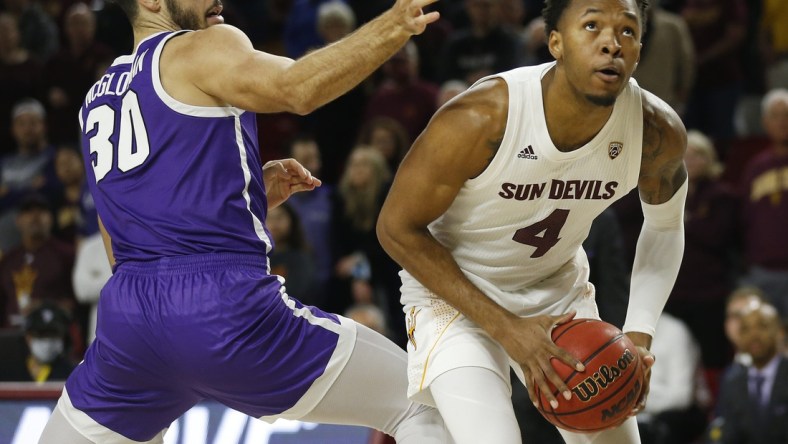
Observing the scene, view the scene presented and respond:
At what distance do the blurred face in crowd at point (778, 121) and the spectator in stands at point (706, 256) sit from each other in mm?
493

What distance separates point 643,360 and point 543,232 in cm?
54

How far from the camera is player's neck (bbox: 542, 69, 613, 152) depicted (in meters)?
3.90

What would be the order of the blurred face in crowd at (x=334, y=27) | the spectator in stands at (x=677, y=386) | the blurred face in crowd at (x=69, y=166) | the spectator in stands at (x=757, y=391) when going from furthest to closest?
the blurred face in crowd at (x=334, y=27)
the blurred face in crowd at (x=69, y=166)
the spectator in stands at (x=677, y=386)
the spectator in stands at (x=757, y=391)

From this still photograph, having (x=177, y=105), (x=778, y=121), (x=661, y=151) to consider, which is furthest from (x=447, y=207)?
(x=778, y=121)

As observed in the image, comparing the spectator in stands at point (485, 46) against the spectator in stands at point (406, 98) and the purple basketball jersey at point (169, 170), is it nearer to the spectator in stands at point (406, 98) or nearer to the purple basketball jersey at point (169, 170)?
the spectator in stands at point (406, 98)

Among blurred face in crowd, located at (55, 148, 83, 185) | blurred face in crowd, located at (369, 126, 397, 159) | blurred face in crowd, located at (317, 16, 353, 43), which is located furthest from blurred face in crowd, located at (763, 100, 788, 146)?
blurred face in crowd, located at (55, 148, 83, 185)

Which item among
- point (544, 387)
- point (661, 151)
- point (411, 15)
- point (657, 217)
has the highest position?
point (411, 15)

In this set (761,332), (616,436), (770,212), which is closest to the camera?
(616,436)

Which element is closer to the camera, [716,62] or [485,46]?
[485,46]

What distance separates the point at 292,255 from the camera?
332 inches

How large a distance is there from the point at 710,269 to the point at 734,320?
3.02ft

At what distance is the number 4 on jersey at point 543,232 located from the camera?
4035mm

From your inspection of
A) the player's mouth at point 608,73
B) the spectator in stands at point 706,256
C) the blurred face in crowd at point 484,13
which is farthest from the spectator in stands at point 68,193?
the player's mouth at point 608,73

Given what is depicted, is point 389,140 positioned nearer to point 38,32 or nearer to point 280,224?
point 280,224
